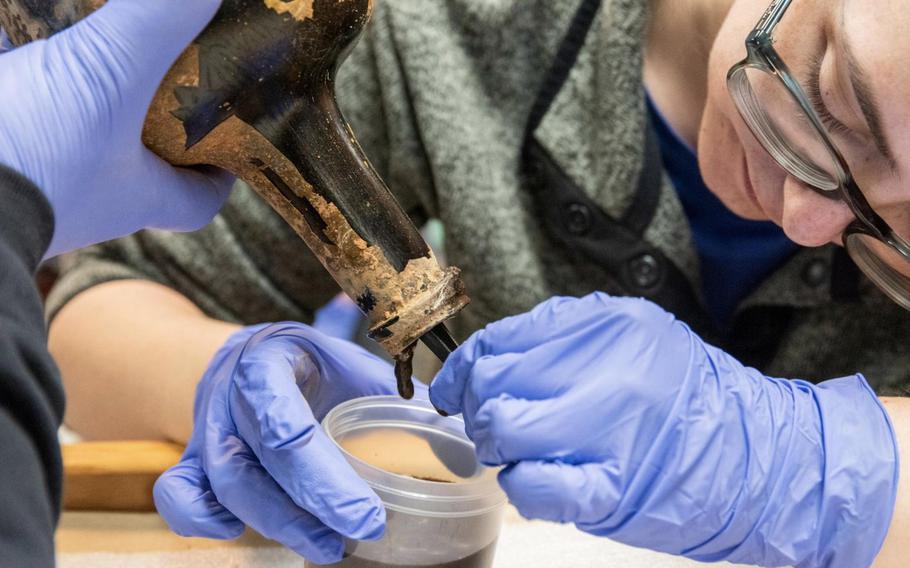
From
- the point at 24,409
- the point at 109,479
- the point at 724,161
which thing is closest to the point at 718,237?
the point at 724,161

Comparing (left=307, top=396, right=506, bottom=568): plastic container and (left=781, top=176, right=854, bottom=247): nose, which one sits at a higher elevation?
(left=781, top=176, right=854, bottom=247): nose

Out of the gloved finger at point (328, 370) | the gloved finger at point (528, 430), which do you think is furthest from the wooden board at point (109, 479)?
the gloved finger at point (528, 430)

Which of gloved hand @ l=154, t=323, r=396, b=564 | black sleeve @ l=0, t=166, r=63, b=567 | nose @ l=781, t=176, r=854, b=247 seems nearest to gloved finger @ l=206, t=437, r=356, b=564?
gloved hand @ l=154, t=323, r=396, b=564

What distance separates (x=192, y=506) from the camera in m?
0.77

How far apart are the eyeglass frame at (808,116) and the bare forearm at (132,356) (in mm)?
710

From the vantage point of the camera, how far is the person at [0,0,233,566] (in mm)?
469

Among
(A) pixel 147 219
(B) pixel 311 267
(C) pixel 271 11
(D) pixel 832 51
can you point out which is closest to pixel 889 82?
(D) pixel 832 51

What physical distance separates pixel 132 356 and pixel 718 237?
32.1 inches

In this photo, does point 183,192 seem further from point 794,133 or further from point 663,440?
point 794,133

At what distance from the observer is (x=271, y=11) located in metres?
0.59

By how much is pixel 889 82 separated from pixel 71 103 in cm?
63

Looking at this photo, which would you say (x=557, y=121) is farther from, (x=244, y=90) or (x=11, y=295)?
(x=11, y=295)

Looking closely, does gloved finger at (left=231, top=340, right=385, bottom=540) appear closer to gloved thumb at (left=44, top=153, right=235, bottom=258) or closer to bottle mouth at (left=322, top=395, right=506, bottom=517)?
bottle mouth at (left=322, top=395, right=506, bottom=517)

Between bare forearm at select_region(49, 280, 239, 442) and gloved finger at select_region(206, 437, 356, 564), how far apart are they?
307 mm
